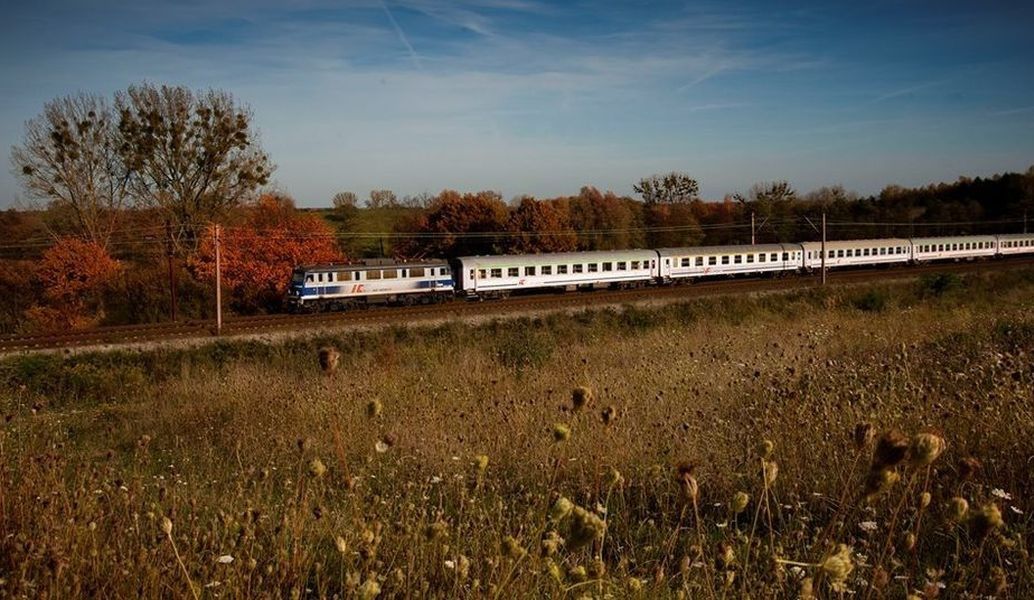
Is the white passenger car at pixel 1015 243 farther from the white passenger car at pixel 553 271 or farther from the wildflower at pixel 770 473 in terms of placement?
the wildflower at pixel 770 473

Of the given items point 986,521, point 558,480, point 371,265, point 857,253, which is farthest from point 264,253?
point 986,521

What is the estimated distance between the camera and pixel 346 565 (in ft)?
11.5

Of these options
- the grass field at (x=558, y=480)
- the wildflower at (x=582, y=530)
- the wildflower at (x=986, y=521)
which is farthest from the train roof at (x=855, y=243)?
the wildflower at (x=582, y=530)

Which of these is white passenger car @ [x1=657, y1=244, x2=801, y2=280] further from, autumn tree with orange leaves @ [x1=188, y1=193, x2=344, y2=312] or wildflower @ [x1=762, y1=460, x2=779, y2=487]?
wildflower @ [x1=762, y1=460, x2=779, y2=487]

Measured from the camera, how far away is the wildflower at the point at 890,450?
178 cm

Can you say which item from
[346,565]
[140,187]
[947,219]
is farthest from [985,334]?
[947,219]

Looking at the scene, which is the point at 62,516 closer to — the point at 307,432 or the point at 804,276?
the point at 307,432

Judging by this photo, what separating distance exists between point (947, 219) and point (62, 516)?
232 feet

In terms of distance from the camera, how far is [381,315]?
25.3 meters

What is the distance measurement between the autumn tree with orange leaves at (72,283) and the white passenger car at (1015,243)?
5297cm

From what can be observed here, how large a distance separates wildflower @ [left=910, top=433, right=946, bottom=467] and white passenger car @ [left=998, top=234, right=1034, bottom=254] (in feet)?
183

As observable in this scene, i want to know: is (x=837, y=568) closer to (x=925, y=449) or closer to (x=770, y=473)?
(x=925, y=449)

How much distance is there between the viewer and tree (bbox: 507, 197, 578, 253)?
44.8 m

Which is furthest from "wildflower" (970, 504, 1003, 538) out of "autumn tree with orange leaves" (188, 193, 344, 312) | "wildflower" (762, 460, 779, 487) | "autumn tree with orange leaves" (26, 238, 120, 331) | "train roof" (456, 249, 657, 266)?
"autumn tree with orange leaves" (26, 238, 120, 331)
